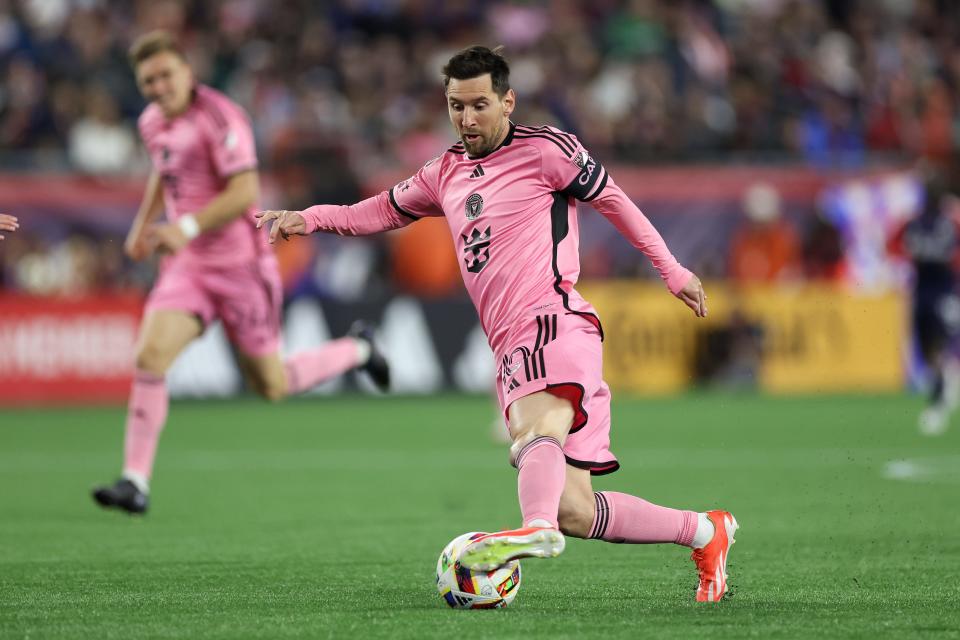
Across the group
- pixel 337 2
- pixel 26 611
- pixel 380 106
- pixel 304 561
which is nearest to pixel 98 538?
pixel 304 561

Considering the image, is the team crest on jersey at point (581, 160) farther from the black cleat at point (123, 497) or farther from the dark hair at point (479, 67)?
the black cleat at point (123, 497)

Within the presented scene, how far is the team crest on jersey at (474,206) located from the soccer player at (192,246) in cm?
315

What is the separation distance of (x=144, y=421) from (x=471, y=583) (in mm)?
4064

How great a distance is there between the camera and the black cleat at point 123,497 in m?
8.69

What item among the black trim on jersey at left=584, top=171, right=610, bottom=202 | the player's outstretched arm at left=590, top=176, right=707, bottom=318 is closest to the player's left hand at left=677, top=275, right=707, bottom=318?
the player's outstretched arm at left=590, top=176, right=707, bottom=318

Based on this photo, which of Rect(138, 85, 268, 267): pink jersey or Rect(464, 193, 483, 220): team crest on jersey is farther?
Rect(138, 85, 268, 267): pink jersey

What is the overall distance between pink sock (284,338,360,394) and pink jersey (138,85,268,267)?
0.94 meters

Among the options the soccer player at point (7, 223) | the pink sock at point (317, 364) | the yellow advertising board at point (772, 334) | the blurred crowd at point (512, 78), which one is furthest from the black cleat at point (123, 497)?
the yellow advertising board at point (772, 334)

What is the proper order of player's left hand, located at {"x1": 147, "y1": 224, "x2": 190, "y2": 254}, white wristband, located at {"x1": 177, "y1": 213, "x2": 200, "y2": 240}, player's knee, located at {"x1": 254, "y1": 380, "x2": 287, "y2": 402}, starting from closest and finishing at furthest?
player's left hand, located at {"x1": 147, "y1": 224, "x2": 190, "y2": 254}
white wristband, located at {"x1": 177, "y1": 213, "x2": 200, "y2": 240}
player's knee, located at {"x1": 254, "y1": 380, "x2": 287, "y2": 402}

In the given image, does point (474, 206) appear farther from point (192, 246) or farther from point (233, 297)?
point (192, 246)

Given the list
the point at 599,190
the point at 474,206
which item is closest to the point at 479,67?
the point at 474,206

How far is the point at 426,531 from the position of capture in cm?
836

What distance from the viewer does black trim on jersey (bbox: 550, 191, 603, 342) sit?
604 cm

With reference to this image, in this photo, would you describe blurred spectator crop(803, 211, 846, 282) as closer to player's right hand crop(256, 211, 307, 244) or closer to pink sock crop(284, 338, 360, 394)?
pink sock crop(284, 338, 360, 394)
